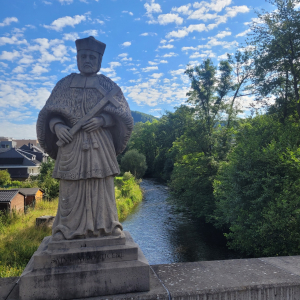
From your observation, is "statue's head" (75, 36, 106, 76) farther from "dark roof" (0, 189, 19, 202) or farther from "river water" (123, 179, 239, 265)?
"dark roof" (0, 189, 19, 202)

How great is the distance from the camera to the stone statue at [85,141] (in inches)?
144

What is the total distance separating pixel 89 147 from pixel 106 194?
2.32 feet

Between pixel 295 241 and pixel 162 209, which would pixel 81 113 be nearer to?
pixel 295 241

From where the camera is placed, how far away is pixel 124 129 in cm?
407

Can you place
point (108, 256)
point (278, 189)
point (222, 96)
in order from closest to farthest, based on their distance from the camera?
point (108, 256), point (278, 189), point (222, 96)

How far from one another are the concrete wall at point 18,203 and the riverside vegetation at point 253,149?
11.5m

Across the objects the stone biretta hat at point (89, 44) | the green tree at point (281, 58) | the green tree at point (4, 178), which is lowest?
the green tree at point (4, 178)

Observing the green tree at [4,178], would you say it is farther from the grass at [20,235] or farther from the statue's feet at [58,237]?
the statue's feet at [58,237]

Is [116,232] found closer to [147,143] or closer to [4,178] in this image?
[4,178]

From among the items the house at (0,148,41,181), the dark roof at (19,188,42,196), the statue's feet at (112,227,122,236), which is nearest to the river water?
the dark roof at (19,188,42,196)

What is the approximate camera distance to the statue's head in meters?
3.90

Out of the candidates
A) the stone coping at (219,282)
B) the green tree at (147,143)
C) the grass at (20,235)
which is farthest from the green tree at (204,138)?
the green tree at (147,143)

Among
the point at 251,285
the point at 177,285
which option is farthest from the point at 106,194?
the point at 251,285

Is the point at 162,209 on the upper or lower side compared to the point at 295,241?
lower
